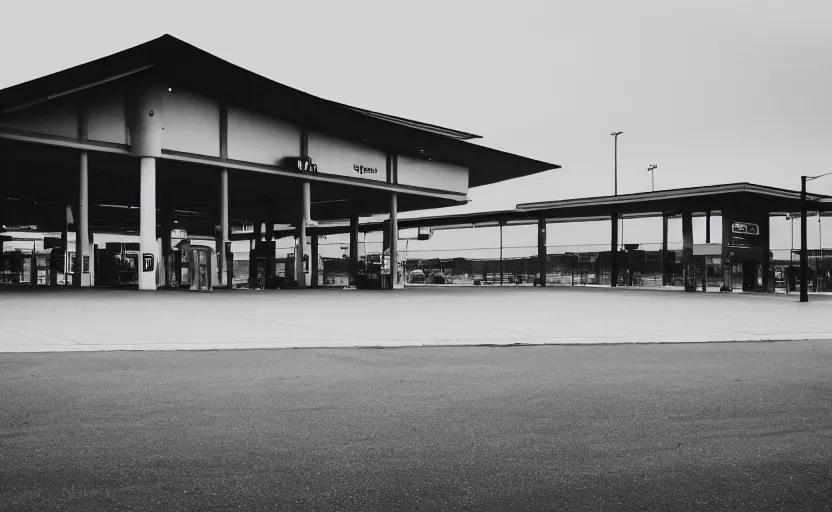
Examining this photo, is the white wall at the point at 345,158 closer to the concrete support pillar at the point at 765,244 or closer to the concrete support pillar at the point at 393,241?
the concrete support pillar at the point at 393,241

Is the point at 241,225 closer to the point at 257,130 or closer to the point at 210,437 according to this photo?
the point at 257,130

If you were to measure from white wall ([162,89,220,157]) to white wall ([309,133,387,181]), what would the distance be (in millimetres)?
5392

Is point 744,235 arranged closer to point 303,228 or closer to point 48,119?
point 303,228

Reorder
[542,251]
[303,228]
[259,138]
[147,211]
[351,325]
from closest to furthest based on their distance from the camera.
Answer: [351,325]
[147,211]
[259,138]
[303,228]
[542,251]

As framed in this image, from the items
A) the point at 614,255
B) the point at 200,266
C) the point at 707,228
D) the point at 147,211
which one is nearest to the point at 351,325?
the point at 147,211

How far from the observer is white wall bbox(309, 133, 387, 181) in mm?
34062

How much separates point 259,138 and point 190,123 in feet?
11.8

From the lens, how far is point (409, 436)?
5.65 meters

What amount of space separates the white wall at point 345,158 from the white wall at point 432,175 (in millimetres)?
1288

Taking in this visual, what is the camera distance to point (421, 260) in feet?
201

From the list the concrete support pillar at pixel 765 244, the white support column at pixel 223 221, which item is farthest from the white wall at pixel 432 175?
the concrete support pillar at pixel 765 244

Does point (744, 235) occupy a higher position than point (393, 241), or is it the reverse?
point (744, 235)

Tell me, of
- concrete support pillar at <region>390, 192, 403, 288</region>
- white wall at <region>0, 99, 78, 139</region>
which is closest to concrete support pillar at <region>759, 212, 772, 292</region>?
concrete support pillar at <region>390, 192, 403, 288</region>

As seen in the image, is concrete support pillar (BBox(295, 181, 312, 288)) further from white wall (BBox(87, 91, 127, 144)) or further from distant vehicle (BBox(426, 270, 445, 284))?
distant vehicle (BBox(426, 270, 445, 284))
